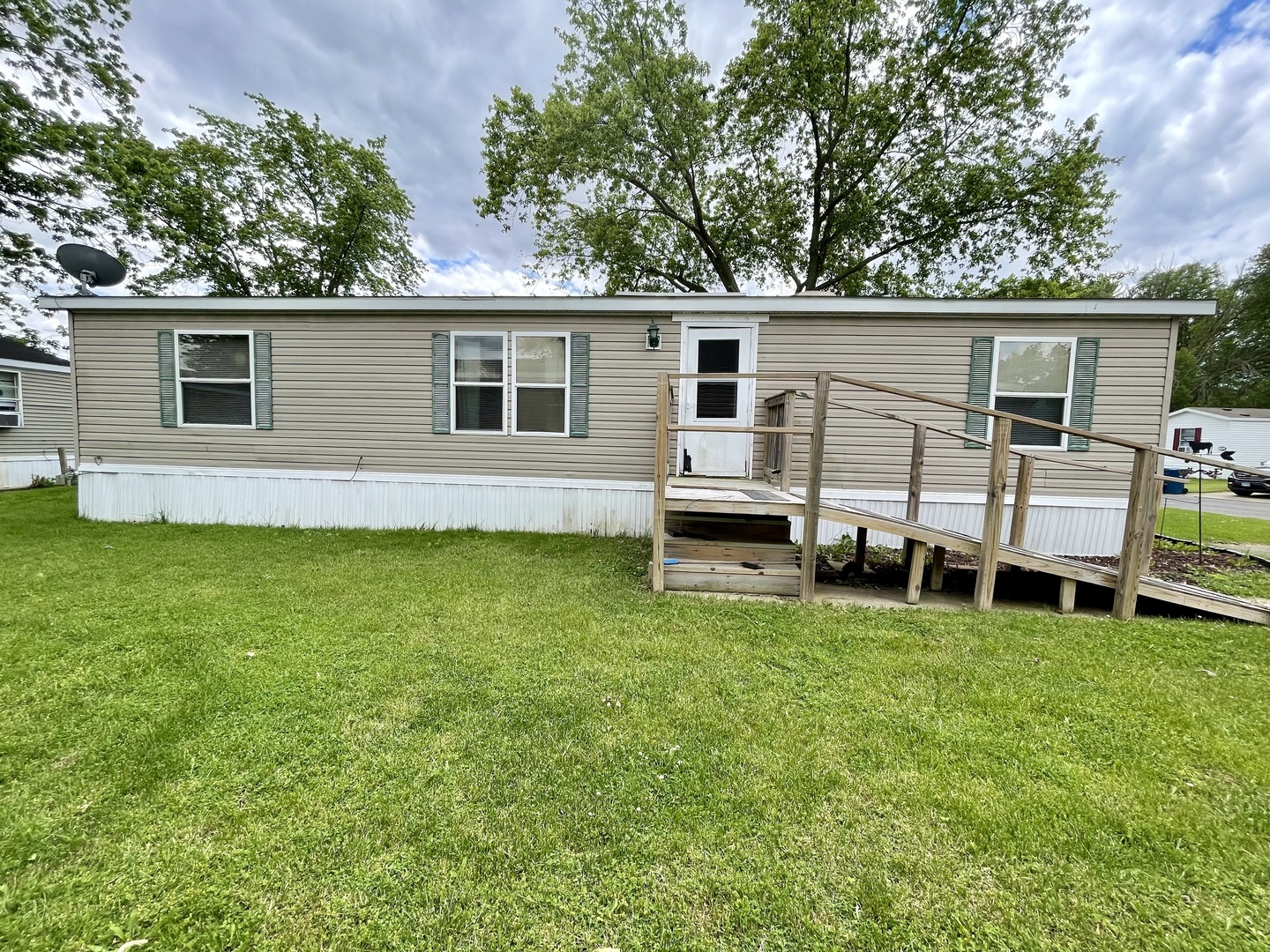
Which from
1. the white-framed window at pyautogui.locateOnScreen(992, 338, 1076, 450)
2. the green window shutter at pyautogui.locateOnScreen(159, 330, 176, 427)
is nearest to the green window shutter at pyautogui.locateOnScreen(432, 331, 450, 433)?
the green window shutter at pyautogui.locateOnScreen(159, 330, 176, 427)

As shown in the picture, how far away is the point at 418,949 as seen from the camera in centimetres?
127

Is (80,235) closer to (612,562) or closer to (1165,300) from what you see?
(612,562)

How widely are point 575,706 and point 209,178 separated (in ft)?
71.2

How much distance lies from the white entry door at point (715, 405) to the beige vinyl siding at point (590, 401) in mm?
200

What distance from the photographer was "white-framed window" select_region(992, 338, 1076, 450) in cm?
569

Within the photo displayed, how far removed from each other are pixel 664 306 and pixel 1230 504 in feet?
50.7

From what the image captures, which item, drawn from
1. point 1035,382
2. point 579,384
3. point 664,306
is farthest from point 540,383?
point 1035,382

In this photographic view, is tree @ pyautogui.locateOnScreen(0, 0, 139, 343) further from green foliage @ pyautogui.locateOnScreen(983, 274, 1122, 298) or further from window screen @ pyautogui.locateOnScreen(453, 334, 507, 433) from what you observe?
green foliage @ pyautogui.locateOnScreen(983, 274, 1122, 298)

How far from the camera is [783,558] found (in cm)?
426

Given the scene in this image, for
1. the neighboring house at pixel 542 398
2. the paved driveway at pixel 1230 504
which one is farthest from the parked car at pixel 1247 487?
the neighboring house at pixel 542 398

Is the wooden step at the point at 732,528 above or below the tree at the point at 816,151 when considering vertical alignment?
below

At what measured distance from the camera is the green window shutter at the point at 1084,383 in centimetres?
561

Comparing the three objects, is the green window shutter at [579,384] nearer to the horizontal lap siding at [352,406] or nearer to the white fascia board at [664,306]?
the horizontal lap siding at [352,406]

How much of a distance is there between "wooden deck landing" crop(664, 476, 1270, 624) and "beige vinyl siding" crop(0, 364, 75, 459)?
15388 millimetres
